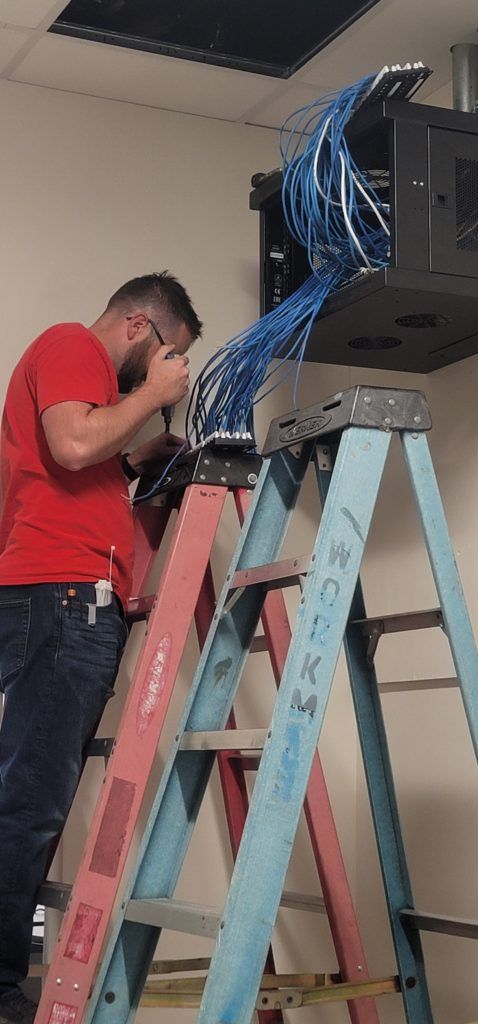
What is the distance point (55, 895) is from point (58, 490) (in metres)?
0.76

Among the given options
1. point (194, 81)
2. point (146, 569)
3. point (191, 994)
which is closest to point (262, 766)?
point (191, 994)

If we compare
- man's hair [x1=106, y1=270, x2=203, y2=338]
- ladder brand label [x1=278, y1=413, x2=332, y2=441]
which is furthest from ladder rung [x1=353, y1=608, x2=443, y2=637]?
man's hair [x1=106, y1=270, x2=203, y2=338]

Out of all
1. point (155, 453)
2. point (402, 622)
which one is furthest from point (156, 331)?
point (402, 622)

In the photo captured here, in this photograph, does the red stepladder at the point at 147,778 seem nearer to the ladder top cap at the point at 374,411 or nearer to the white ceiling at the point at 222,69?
the ladder top cap at the point at 374,411

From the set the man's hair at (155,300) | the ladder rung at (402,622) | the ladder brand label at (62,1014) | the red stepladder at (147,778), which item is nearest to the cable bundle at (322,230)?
the man's hair at (155,300)

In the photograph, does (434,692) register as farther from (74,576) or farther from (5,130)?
(5,130)

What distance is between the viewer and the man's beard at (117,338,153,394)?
265 cm

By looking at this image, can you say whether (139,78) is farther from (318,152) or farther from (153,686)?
(153,686)

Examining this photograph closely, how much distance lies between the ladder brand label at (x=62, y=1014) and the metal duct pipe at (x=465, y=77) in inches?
77.8

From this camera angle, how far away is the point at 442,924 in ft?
7.25

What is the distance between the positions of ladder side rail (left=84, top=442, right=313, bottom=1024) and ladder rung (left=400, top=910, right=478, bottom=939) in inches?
19.3

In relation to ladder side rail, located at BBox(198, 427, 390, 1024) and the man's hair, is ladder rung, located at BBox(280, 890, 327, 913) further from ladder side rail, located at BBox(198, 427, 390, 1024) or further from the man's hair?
the man's hair

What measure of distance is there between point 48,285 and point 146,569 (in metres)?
0.76

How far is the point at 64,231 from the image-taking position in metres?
3.04
